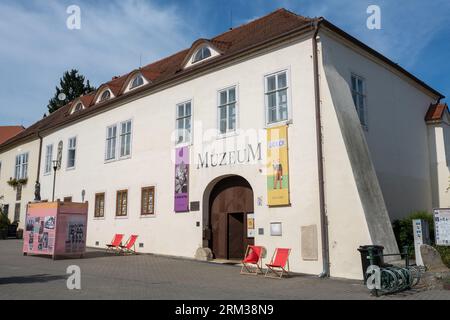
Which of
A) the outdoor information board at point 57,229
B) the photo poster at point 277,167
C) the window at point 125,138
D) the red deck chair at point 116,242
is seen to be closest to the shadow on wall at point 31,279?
the outdoor information board at point 57,229

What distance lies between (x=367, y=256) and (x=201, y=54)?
11181mm

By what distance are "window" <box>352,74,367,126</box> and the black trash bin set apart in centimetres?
582

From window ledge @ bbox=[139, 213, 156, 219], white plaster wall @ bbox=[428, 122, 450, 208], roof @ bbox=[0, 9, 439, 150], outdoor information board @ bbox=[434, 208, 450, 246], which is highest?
roof @ bbox=[0, 9, 439, 150]

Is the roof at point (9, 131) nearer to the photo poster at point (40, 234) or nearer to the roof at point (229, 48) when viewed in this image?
the roof at point (229, 48)

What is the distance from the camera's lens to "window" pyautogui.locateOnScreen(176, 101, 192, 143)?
18.6 metres

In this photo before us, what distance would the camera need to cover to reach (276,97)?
51.1 feet

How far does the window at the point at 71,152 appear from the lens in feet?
85.1

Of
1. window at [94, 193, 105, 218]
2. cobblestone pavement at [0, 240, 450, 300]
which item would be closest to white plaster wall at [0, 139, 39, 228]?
window at [94, 193, 105, 218]

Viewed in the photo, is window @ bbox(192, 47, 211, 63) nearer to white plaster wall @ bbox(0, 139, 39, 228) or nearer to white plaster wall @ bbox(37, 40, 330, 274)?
white plaster wall @ bbox(37, 40, 330, 274)

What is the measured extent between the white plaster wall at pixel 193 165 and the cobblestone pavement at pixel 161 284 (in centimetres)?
204

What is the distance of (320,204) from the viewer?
536 inches

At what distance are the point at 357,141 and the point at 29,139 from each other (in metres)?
24.8

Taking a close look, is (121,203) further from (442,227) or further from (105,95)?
(442,227)

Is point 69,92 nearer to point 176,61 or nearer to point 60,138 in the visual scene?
point 60,138
